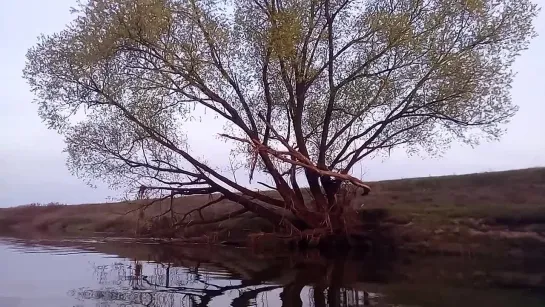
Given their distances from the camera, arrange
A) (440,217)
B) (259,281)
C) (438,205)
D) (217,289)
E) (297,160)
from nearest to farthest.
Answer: (217,289) < (259,281) < (297,160) < (440,217) < (438,205)

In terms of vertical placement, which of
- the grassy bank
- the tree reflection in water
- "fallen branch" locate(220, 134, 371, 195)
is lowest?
the tree reflection in water

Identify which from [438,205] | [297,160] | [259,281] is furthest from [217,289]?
[438,205]

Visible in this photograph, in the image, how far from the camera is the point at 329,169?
22328 mm

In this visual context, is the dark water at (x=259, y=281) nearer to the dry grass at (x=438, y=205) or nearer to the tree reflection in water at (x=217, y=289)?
the tree reflection in water at (x=217, y=289)

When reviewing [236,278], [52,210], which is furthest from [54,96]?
[52,210]

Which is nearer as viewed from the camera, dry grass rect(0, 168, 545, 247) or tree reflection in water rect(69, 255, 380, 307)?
tree reflection in water rect(69, 255, 380, 307)

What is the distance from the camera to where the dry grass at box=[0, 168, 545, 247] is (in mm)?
22375

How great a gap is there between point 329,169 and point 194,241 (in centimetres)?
725

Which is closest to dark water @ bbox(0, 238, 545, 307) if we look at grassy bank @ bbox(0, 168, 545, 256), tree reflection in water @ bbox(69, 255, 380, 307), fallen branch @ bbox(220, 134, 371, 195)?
tree reflection in water @ bbox(69, 255, 380, 307)

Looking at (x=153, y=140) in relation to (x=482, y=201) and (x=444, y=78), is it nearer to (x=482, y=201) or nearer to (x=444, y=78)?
(x=444, y=78)

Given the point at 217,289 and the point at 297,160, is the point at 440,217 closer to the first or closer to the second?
the point at 297,160

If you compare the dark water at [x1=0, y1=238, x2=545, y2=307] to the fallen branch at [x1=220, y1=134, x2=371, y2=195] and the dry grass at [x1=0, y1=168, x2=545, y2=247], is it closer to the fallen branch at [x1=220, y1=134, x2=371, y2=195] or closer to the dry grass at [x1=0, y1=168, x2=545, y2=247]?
the fallen branch at [x1=220, y1=134, x2=371, y2=195]

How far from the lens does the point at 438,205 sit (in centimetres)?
2538

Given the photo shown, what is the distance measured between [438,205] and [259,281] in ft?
49.1
